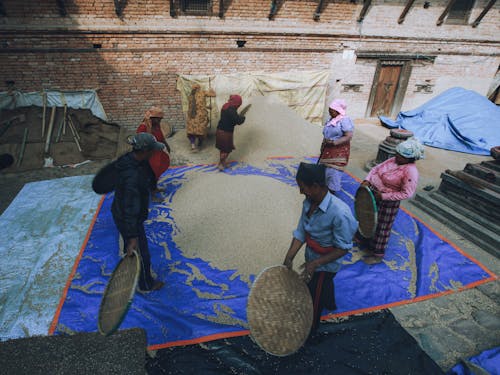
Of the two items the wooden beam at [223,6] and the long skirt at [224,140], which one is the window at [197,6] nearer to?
the wooden beam at [223,6]

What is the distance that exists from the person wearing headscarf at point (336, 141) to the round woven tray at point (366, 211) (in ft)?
3.66

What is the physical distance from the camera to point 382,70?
9.86 metres

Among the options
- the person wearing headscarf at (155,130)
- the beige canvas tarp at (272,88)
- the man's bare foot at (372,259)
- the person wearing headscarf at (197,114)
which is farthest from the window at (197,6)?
the man's bare foot at (372,259)

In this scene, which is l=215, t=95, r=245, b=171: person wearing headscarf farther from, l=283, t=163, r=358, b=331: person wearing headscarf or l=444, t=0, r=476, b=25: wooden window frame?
l=444, t=0, r=476, b=25: wooden window frame

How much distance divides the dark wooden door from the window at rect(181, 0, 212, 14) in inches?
251

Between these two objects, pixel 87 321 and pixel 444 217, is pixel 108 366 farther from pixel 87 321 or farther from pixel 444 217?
pixel 444 217

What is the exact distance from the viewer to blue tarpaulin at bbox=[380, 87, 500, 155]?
26.6 ft

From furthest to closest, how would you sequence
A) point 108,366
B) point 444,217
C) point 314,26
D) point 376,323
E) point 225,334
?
1. point 314,26
2. point 444,217
3. point 376,323
4. point 225,334
5. point 108,366

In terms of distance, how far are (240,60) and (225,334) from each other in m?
7.79

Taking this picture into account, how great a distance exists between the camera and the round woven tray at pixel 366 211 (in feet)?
8.93

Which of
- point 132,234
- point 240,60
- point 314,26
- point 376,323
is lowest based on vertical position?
point 376,323

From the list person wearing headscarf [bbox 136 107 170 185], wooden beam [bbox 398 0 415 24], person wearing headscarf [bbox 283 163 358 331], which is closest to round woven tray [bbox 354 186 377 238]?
person wearing headscarf [bbox 283 163 358 331]

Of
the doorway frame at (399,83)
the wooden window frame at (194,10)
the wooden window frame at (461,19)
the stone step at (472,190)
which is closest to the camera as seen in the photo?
the stone step at (472,190)

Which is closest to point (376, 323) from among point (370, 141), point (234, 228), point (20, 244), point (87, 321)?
point (234, 228)
